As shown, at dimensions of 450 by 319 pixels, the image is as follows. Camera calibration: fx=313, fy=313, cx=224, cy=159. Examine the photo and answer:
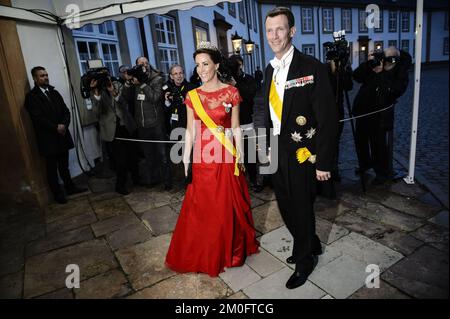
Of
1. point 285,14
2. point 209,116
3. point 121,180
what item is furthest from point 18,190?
point 285,14

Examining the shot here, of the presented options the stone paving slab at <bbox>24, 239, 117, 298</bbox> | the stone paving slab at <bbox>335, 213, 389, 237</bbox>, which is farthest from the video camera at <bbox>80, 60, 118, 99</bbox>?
the stone paving slab at <bbox>335, 213, 389, 237</bbox>

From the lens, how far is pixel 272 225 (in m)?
3.68

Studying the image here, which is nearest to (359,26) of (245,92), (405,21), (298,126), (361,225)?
(405,21)

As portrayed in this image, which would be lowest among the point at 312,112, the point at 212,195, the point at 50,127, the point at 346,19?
the point at 212,195

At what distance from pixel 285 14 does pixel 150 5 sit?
3.04 meters

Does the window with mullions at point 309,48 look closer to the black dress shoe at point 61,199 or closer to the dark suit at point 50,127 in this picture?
the dark suit at point 50,127

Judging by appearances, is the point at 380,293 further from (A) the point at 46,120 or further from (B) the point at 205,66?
(A) the point at 46,120

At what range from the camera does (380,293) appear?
2.44 metres

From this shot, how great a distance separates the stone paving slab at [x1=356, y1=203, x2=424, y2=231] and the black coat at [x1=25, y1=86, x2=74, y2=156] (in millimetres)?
4437

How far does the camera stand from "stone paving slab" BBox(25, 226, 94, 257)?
3.65 metres

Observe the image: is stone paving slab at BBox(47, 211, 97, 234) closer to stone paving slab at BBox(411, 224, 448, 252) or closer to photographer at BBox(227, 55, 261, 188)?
photographer at BBox(227, 55, 261, 188)

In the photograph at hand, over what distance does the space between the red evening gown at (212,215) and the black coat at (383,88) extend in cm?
271

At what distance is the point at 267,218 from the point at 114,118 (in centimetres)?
289

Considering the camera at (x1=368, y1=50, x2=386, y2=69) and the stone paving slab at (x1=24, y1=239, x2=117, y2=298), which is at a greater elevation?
the camera at (x1=368, y1=50, x2=386, y2=69)
